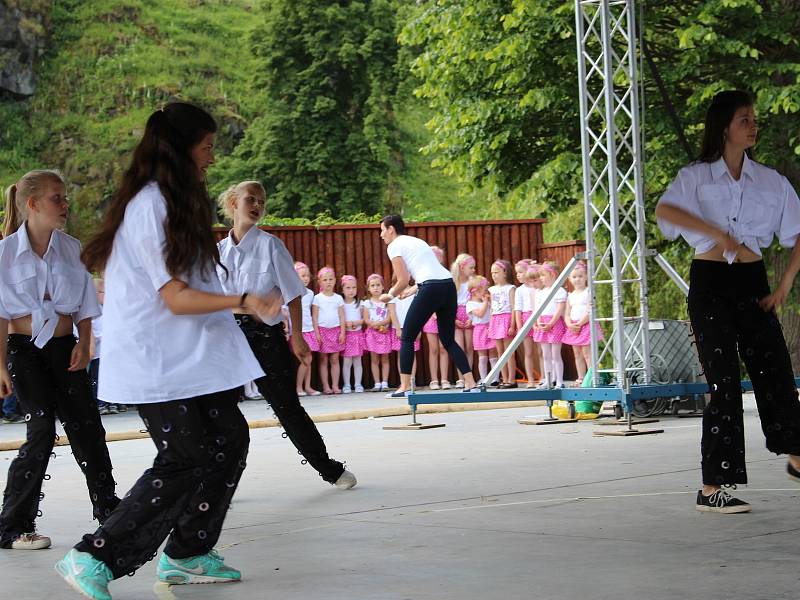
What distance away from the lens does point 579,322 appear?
18.2 m

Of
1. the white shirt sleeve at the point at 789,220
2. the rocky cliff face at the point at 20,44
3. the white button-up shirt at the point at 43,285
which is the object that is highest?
the rocky cliff face at the point at 20,44

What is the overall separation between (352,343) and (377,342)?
1.64 feet

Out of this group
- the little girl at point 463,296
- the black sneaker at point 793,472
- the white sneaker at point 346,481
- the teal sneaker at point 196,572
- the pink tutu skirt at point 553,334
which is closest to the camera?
the teal sneaker at point 196,572

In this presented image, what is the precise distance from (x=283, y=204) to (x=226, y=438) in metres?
40.2

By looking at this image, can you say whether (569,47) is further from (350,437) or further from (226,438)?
(226,438)

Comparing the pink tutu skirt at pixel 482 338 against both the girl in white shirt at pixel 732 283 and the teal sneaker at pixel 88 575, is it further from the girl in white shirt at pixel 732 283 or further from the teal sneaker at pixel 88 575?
the teal sneaker at pixel 88 575

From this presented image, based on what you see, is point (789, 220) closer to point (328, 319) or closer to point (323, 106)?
point (328, 319)

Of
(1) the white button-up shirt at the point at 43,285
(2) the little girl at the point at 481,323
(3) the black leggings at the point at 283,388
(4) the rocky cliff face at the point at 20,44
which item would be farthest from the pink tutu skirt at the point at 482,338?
(4) the rocky cliff face at the point at 20,44

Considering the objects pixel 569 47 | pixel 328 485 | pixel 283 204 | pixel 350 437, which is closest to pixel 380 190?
pixel 283 204

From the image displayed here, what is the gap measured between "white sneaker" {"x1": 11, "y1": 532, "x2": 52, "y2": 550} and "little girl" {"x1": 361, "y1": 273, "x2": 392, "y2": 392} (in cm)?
1429

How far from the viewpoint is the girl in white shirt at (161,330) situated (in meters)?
5.12

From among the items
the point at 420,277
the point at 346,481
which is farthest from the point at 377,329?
the point at 346,481

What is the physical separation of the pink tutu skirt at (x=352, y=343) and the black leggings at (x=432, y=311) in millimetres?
6406

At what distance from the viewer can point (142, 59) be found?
61.4 meters
